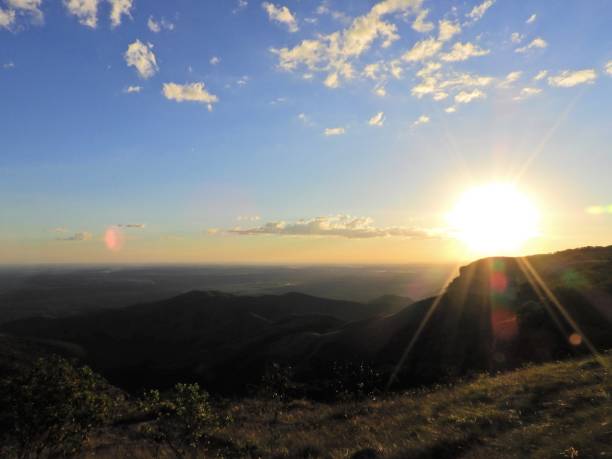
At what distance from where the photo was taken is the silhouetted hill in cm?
4688

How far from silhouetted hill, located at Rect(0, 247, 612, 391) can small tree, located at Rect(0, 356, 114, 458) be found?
30847 millimetres

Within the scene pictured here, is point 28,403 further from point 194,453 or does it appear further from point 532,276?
point 532,276

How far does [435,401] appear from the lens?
2236 cm

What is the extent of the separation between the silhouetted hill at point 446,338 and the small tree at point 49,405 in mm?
30847

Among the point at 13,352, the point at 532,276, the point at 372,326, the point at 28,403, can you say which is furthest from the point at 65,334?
the point at 28,403

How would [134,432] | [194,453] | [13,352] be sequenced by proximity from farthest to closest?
[13,352] → [134,432] → [194,453]

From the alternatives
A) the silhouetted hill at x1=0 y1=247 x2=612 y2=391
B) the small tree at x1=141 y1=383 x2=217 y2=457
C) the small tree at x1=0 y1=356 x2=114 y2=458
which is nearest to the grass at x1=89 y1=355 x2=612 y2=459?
the small tree at x1=141 y1=383 x2=217 y2=457

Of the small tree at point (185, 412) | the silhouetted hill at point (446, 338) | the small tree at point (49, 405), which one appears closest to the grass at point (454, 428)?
the small tree at point (185, 412)

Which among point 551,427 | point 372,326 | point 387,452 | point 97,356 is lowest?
point 97,356

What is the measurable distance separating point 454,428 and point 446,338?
53.2 metres

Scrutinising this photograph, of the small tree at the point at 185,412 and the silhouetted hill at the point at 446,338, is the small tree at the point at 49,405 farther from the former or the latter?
the silhouetted hill at the point at 446,338

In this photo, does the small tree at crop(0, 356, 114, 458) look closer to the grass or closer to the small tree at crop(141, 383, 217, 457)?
the small tree at crop(141, 383, 217, 457)

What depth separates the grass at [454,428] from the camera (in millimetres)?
12420

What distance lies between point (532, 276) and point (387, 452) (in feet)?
228
